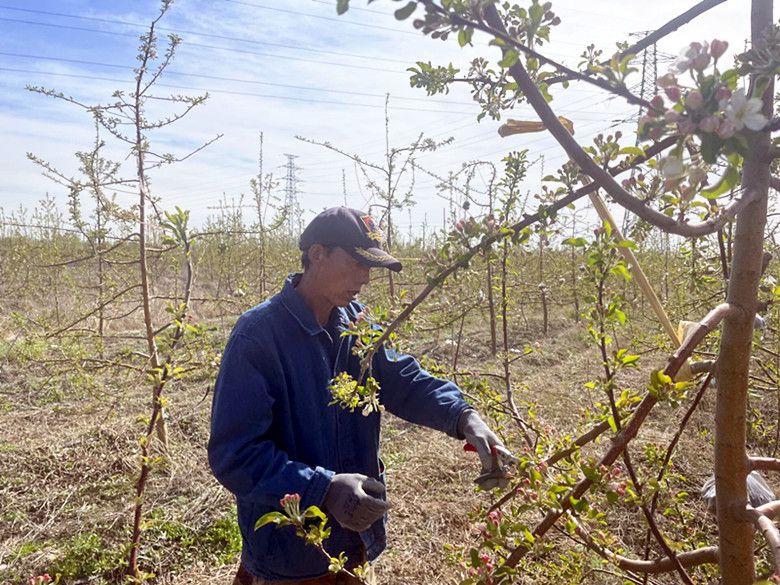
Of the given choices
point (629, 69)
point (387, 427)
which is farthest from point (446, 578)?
point (629, 69)

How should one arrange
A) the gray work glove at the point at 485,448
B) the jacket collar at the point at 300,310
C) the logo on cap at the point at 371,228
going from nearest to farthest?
the logo on cap at the point at 371,228, the gray work glove at the point at 485,448, the jacket collar at the point at 300,310

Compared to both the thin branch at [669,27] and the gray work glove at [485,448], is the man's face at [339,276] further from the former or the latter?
the thin branch at [669,27]

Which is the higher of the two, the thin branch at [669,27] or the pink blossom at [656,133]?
the thin branch at [669,27]

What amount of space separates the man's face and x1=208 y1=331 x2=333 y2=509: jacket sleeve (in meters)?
0.34

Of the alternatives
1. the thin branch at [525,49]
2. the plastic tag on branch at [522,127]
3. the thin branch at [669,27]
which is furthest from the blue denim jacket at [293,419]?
the thin branch at [525,49]

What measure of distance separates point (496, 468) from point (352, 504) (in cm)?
44

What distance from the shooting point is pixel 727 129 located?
1.68 feet

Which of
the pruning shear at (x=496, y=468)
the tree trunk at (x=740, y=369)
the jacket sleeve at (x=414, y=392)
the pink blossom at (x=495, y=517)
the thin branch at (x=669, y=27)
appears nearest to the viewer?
the tree trunk at (x=740, y=369)

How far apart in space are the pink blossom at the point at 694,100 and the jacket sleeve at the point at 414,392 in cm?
163

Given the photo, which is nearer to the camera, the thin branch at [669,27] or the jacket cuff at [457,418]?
the thin branch at [669,27]

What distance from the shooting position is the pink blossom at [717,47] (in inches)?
20.7

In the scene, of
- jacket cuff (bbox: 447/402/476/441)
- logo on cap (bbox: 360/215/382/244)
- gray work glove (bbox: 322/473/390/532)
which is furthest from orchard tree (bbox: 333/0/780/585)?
jacket cuff (bbox: 447/402/476/441)

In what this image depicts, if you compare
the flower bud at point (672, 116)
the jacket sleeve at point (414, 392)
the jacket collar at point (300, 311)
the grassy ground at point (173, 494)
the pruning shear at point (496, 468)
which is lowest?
the grassy ground at point (173, 494)

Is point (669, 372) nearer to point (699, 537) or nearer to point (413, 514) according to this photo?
point (699, 537)
